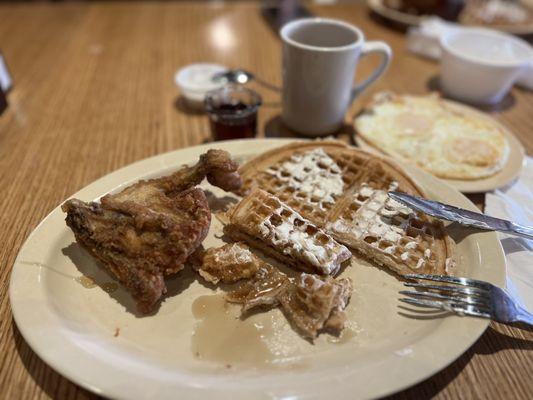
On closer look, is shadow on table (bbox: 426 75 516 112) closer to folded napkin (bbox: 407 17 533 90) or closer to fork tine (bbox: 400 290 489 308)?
folded napkin (bbox: 407 17 533 90)

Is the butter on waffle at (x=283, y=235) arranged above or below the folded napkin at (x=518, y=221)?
above

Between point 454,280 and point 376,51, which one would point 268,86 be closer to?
point 376,51

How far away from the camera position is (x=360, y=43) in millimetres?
2191

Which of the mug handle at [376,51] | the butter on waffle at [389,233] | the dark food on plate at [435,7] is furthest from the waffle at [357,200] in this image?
the dark food on plate at [435,7]

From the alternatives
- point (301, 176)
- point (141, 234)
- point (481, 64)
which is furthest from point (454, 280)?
point (481, 64)

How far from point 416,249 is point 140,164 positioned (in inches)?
53.8

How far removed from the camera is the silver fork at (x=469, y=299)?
53.1 inches

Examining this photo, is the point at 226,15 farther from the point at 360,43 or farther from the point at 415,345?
the point at 415,345

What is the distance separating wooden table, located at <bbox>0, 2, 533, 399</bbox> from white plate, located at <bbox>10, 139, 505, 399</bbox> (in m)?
0.16

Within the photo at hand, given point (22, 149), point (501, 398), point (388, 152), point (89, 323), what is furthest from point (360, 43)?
point (22, 149)

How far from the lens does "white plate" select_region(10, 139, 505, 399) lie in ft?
3.81

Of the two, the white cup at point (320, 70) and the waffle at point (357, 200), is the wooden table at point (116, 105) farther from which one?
the waffle at point (357, 200)

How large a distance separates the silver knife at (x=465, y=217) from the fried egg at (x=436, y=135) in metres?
0.43

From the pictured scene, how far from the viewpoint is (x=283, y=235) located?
161 centimetres
